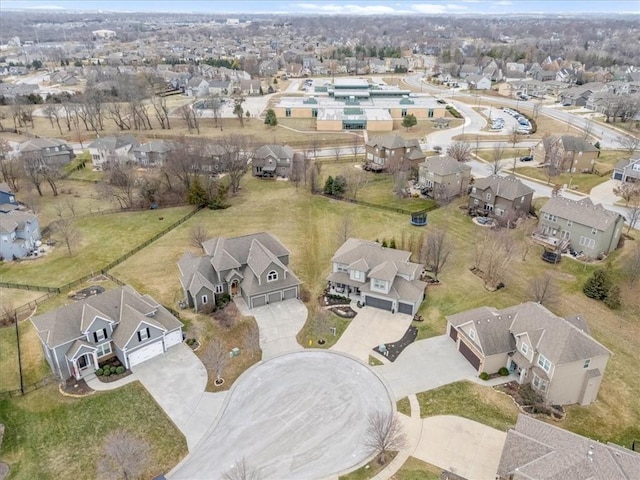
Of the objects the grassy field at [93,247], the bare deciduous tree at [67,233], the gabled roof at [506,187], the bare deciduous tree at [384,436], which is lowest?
the grassy field at [93,247]

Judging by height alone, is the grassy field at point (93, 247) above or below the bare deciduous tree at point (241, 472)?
below

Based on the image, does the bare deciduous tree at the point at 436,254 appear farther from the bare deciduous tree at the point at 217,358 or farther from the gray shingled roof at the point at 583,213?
the bare deciduous tree at the point at 217,358

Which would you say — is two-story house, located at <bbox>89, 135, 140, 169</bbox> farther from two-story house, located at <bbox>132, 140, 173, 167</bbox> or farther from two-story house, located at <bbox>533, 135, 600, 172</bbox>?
two-story house, located at <bbox>533, 135, 600, 172</bbox>

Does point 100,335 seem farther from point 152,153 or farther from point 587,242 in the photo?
point 152,153

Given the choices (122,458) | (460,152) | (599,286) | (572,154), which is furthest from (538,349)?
(572,154)

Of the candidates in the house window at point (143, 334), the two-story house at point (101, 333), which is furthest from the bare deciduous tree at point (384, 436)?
the house window at point (143, 334)

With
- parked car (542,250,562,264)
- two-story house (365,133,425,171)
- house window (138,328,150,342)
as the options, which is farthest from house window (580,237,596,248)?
house window (138,328,150,342)
